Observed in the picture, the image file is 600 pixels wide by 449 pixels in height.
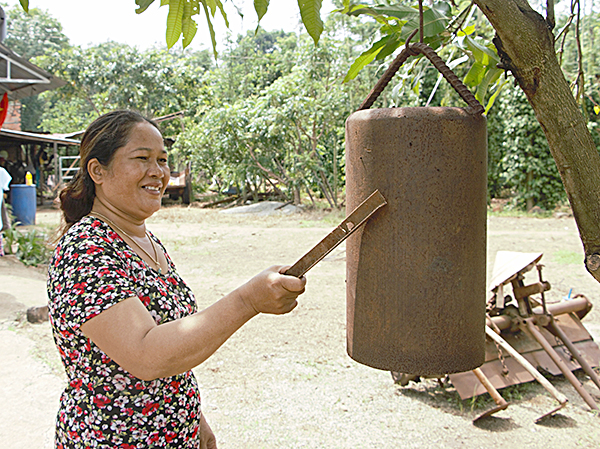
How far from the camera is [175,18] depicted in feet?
4.27

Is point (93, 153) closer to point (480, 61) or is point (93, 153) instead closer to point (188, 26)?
point (188, 26)

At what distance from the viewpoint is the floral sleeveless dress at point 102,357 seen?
1254mm

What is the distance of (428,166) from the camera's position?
127cm

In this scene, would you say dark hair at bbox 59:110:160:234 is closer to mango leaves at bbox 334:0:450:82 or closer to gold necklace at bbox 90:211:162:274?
gold necklace at bbox 90:211:162:274

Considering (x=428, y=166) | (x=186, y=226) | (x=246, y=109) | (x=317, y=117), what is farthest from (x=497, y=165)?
(x=428, y=166)

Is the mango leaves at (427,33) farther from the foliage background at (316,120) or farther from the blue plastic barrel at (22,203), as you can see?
the blue plastic barrel at (22,203)

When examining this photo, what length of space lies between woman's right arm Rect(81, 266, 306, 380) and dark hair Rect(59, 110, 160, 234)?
1.45 ft

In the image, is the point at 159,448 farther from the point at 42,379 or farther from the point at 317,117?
the point at 317,117

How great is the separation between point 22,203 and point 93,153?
34.9 feet

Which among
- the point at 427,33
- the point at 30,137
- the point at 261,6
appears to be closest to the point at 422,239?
the point at 427,33

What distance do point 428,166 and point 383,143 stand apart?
13cm

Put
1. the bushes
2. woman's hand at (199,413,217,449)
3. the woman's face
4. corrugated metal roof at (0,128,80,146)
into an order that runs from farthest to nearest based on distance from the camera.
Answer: corrugated metal roof at (0,128,80,146) < the bushes < woman's hand at (199,413,217,449) < the woman's face

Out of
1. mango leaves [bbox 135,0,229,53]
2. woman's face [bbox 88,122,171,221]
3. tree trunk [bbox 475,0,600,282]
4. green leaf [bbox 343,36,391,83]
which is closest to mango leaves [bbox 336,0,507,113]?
green leaf [bbox 343,36,391,83]

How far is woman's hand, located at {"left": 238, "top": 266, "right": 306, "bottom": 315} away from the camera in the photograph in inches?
47.8
